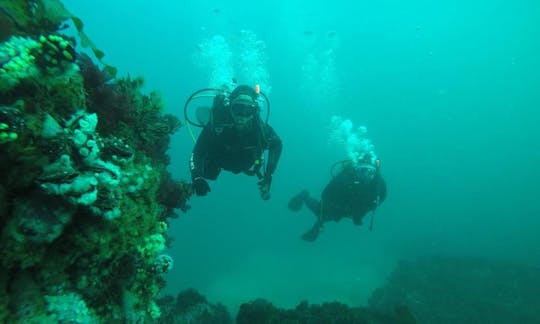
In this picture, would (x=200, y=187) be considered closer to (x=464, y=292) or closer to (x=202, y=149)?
(x=202, y=149)

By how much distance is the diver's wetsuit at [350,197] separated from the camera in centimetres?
951

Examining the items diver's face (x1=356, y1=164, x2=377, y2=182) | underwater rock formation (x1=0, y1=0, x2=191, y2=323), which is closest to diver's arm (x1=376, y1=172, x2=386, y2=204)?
diver's face (x1=356, y1=164, x2=377, y2=182)

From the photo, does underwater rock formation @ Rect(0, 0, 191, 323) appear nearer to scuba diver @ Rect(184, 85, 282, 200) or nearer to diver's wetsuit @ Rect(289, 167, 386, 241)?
scuba diver @ Rect(184, 85, 282, 200)

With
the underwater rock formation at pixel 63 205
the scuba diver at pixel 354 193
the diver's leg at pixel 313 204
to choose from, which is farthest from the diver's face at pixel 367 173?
the underwater rock formation at pixel 63 205

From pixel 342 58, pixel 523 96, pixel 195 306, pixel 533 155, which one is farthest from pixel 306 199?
pixel 523 96

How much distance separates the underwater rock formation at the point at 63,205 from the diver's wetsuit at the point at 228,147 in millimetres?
3631

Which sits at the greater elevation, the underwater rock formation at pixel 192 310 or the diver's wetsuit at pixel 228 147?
the diver's wetsuit at pixel 228 147

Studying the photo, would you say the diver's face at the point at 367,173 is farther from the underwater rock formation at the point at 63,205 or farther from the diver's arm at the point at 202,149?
the underwater rock formation at the point at 63,205

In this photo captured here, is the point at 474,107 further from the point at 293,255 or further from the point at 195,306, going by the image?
the point at 195,306

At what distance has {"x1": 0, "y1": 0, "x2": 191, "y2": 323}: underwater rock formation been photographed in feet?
5.54

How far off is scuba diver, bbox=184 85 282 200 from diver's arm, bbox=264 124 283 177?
4cm

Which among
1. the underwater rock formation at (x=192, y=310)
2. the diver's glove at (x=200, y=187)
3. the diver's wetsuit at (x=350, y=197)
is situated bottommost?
the underwater rock formation at (x=192, y=310)

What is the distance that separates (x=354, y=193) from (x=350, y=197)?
27 cm

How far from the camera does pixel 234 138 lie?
21.8 feet
